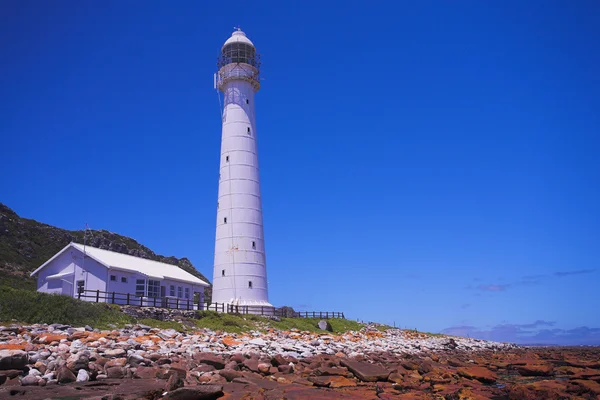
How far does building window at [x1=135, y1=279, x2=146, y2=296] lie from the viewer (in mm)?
35028

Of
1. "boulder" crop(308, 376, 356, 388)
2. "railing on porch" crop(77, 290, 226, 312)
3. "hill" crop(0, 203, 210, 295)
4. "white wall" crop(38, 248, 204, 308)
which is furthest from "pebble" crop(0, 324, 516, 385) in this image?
"hill" crop(0, 203, 210, 295)

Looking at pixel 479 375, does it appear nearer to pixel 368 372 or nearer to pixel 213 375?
pixel 368 372

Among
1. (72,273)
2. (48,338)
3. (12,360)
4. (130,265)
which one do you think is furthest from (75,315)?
(130,265)

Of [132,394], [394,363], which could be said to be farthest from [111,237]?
[132,394]

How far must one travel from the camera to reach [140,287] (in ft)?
116

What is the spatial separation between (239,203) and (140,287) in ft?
30.5

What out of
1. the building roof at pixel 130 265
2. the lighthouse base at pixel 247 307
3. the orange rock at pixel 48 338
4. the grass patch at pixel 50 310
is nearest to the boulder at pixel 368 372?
the orange rock at pixel 48 338

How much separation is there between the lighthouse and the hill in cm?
2157

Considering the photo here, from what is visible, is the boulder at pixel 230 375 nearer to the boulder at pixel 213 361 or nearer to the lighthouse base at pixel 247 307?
the boulder at pixel 213 361

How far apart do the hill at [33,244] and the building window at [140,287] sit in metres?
18.8

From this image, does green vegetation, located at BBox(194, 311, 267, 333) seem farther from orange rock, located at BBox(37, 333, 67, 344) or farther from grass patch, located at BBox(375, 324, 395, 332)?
grass patch, located at BBox(375, 324, 395, 332)

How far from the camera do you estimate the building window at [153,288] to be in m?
36.2

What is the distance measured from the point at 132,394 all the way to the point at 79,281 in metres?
26.2

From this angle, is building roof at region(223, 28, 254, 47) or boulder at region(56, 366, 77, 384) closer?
boulder at region(56, 366, 77, 384)
